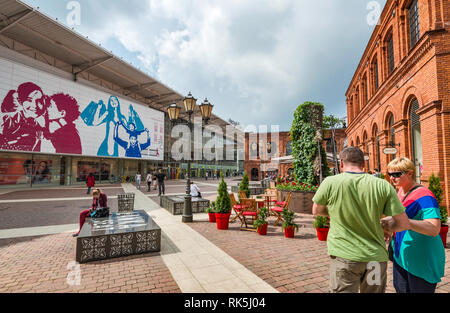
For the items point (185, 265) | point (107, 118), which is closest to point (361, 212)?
point (185, 265)

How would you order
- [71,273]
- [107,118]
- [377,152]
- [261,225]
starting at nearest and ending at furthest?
[71,273] < [261,225] < [377,152] < [107,118]

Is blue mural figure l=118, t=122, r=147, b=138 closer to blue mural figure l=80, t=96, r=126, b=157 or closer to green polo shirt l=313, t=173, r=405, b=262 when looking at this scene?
blue mural figure l=80, t=96, r=126, b=157

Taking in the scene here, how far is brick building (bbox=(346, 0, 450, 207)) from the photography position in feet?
27.7

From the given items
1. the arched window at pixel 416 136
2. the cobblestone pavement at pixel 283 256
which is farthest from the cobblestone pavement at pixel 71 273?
the arched window at pixel 416 136

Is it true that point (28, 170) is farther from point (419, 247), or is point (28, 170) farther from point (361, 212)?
point (419, 247)

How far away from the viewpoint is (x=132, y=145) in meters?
33.5

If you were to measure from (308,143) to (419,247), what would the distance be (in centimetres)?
1041

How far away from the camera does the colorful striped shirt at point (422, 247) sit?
6.18 feet

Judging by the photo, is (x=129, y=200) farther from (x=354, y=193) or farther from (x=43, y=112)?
(x=43, y=112)

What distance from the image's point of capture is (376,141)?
17.0 meters

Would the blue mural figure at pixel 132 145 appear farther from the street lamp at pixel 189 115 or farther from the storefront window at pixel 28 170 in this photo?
the street lamp at pixel 189 115

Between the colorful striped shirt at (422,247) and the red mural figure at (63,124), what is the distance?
29.9 meters
